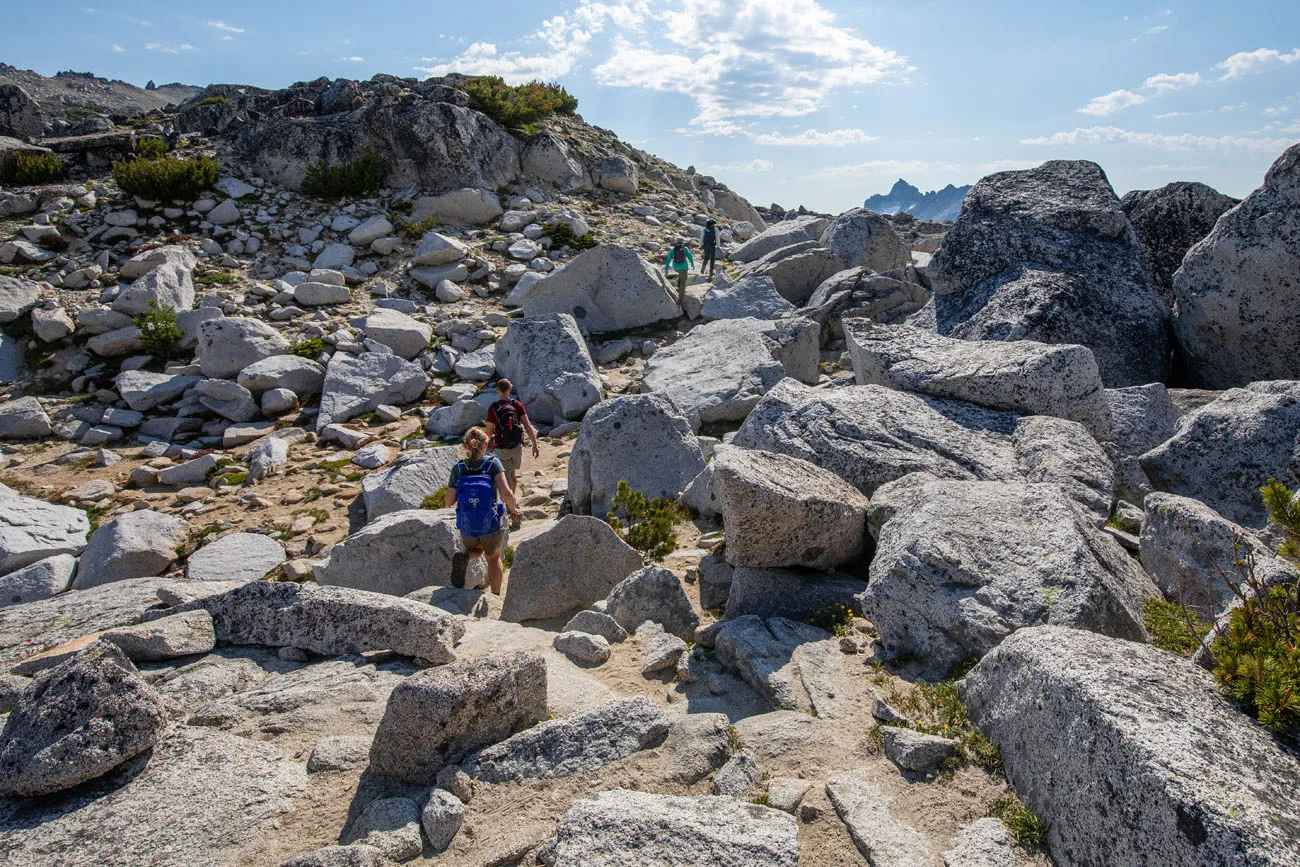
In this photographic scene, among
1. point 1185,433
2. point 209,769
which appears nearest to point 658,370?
point 1185,433

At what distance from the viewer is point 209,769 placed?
376 cm

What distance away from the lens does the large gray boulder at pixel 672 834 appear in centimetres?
306

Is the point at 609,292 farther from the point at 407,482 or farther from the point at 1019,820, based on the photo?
the point at 1019,820

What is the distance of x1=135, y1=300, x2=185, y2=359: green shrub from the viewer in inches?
573

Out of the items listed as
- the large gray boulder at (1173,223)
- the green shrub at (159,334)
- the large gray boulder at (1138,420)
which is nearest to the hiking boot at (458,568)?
the large gray boulder at (1138,420)

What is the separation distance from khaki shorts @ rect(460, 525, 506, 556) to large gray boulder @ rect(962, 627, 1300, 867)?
506cm

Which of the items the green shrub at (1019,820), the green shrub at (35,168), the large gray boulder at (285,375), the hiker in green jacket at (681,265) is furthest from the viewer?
the green shrub at (35,168)

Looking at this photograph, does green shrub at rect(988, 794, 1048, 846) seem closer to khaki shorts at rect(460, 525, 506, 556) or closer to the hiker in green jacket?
khaki shorts at rect(460, 525, 506, 556)

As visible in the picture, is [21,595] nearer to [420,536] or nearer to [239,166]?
[420,536]

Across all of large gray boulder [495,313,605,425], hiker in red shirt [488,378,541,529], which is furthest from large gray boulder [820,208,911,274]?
hiker in red shirt [488,378,541,529]

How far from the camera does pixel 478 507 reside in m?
7.48

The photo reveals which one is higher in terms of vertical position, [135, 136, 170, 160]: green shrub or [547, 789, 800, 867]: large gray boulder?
[135, 136, 170, 160]: green shrub

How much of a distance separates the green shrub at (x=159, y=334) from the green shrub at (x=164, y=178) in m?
6.49

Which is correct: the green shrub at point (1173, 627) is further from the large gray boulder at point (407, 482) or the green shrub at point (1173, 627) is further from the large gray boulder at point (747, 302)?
the large gray boulder at point (747, 302)
